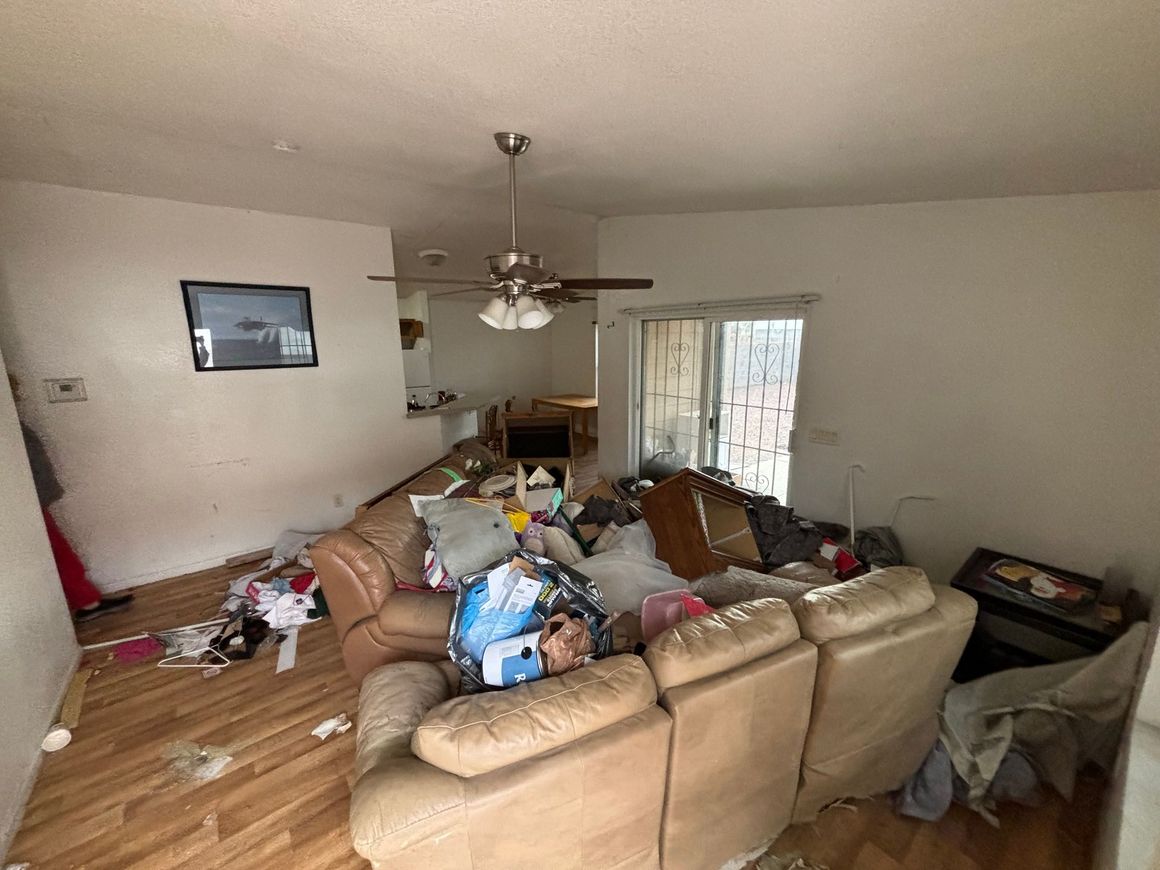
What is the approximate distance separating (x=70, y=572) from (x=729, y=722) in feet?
12.2

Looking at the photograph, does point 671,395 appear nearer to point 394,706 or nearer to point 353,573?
point 353,573

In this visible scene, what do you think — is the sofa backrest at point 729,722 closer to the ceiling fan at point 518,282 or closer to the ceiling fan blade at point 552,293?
the ceiling fan at point 518,282

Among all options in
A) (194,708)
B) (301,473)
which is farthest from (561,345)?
(194,708)

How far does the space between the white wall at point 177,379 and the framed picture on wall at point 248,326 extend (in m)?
0.06

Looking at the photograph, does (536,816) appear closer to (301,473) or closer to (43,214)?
(301,473)

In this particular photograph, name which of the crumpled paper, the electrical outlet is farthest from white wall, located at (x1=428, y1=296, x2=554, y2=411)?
the crumpled paper

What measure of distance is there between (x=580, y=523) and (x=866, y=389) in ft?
6.28

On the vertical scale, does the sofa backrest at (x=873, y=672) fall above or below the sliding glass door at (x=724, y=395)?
below

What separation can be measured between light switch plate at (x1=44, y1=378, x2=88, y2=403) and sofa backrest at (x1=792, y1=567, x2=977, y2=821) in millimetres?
3989

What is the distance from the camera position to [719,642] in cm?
126

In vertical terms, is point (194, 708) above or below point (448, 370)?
below

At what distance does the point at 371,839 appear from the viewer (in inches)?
37.0

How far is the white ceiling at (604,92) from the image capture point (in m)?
1.05

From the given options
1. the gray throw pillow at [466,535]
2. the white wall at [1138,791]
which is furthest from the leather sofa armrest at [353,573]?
the white wall at [1138,791]
